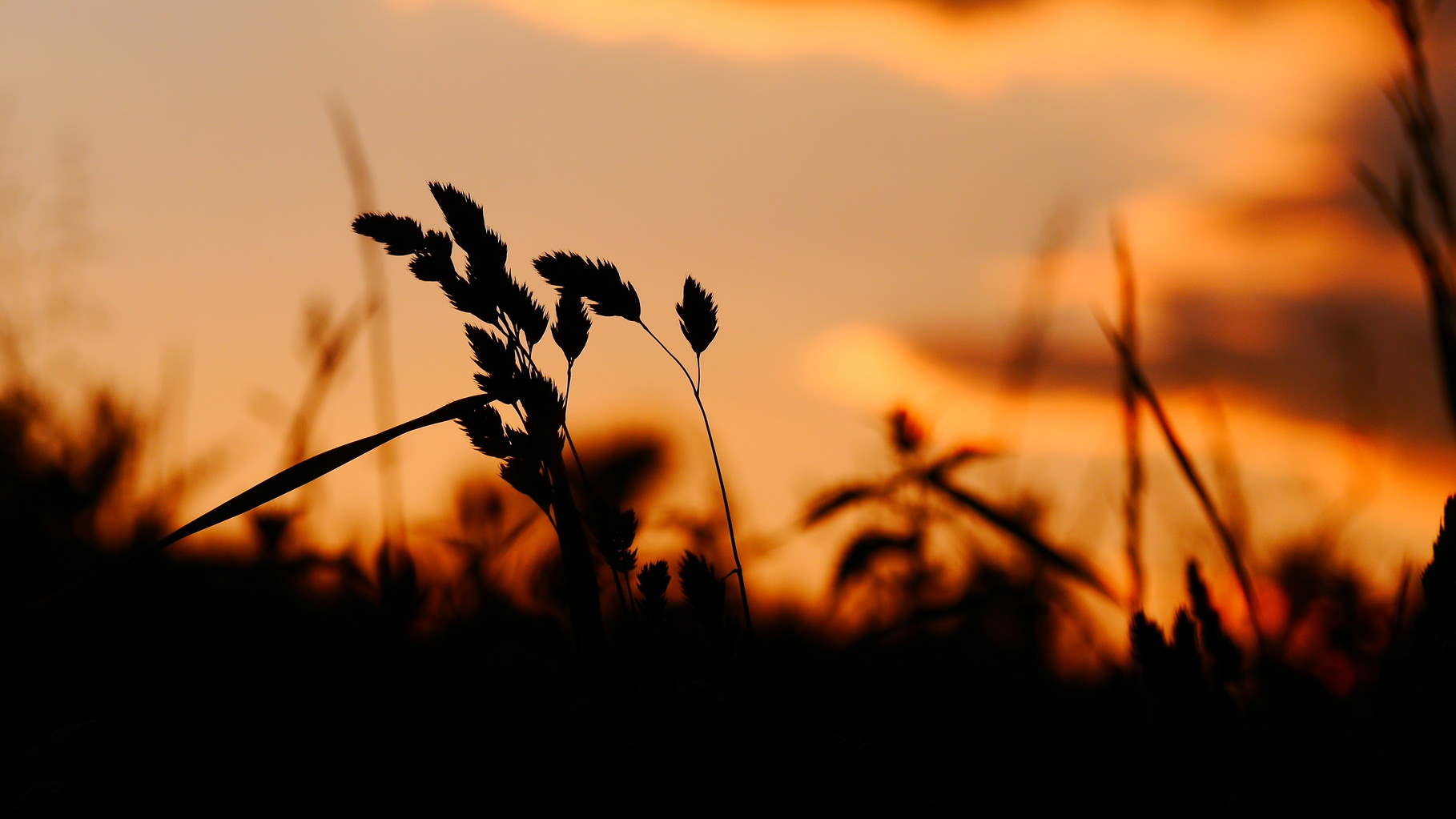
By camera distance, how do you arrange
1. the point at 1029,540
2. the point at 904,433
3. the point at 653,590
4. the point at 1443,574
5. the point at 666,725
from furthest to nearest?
the point at 904,433 → the point at 1029,540 → the point at 666,725 → the point at 653,590 → the point at 1443,574

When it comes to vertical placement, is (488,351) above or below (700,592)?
above

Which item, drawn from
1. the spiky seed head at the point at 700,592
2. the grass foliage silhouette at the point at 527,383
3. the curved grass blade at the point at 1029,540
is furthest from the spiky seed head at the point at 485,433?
the curved grass blade at the point at 1029,540

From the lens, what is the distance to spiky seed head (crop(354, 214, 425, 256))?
104 cm

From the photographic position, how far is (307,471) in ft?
3.07

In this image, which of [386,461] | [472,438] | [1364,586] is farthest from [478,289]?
[1364,586]

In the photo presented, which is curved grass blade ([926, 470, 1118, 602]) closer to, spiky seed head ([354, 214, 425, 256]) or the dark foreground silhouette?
the dark foreground silhouette

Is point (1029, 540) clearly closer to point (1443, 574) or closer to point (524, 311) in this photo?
point (1443, 574)

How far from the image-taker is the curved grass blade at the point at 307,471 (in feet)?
2.84

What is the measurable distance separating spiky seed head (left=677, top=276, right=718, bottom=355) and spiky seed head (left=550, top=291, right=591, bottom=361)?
0.36ft

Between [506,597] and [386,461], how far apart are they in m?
0.36

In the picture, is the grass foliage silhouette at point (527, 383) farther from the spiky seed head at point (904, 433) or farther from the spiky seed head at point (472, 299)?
the spiky seed head at point (904, 433)

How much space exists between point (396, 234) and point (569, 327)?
211 millimetres

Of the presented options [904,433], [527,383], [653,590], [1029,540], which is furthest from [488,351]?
[904,433]

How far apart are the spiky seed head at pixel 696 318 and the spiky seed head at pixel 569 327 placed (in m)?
0.11
